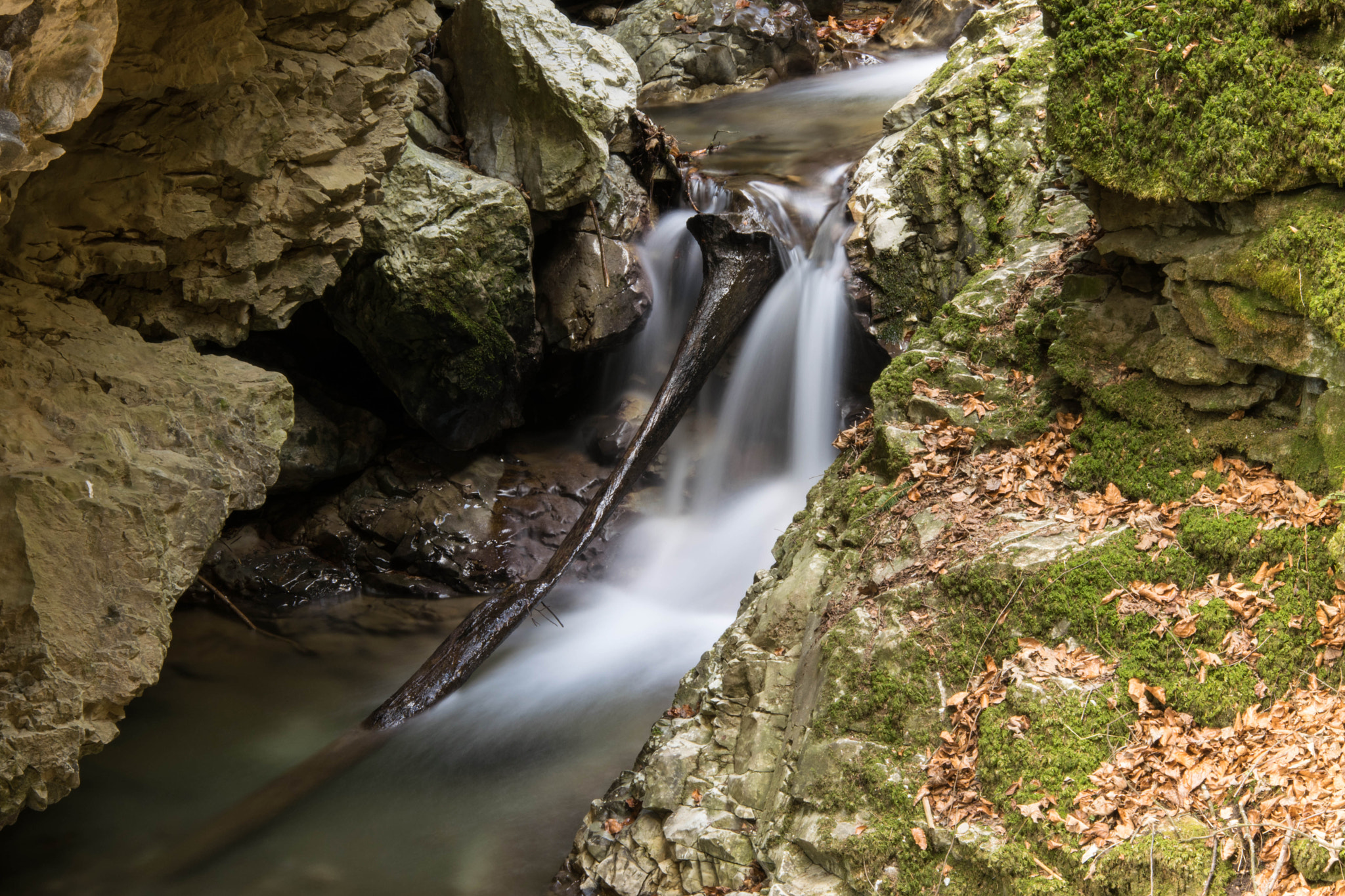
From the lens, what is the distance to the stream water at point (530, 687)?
502 centimetres

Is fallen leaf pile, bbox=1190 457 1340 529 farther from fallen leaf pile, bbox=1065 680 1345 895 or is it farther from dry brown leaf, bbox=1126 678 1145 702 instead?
dry brown leaf, bbox=1126 678 1145 702

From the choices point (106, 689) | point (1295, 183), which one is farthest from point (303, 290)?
point (1295, 183)

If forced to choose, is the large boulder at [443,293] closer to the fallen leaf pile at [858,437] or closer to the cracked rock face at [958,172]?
Answer: the cracked rock face at [958,172]

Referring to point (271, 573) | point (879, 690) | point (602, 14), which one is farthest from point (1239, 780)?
point (602, 14)

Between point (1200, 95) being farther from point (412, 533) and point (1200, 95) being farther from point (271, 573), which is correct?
point (271, 573)

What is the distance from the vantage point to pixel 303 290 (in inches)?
217

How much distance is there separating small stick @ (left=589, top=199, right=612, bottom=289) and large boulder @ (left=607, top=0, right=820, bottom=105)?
5.42m

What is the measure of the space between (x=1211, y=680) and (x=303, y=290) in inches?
209

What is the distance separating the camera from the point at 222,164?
4.60 m

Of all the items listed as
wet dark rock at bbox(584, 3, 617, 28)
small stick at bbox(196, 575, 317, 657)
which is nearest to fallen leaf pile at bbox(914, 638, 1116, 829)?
small stick at bbox(196, 575, 317, 657)

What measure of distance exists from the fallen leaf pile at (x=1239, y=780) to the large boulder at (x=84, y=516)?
3.83m

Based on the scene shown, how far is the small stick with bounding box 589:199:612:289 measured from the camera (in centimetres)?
857

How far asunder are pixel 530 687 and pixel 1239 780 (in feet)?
16.5

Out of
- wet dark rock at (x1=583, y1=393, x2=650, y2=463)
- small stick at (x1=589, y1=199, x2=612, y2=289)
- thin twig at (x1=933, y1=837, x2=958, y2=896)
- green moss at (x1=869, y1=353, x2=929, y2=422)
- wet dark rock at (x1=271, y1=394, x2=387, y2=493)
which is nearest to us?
thin twig at (x1=933, y1=837, x2=958, y2=896)
